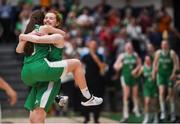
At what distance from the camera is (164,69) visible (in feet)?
59.2

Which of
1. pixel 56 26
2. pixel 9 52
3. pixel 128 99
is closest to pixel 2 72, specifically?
pixel 9 52

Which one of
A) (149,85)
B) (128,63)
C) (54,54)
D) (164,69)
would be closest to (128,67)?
(128,63)

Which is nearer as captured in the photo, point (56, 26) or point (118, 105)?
point (56, 26)

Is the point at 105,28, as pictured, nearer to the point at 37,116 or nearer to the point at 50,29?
the point at 50,29

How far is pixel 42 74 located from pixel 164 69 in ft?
30.4

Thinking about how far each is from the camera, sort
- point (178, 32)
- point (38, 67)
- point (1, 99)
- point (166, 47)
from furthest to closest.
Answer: point (178, 32) → point (1, 99) → point (166, 47) → point (38, 67)

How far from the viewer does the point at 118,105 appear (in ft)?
69.9

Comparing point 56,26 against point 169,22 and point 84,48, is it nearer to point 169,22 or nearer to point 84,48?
point 84,48

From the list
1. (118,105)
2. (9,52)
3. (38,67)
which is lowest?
(118,105)

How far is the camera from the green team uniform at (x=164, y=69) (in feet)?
59.0

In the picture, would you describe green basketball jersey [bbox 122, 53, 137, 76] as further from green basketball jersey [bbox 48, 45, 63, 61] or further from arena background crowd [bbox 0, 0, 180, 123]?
green basketball jersey [bbox 48, 45, 63, 61]

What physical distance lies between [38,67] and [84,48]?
1084 cm

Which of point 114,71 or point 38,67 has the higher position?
point 38,67

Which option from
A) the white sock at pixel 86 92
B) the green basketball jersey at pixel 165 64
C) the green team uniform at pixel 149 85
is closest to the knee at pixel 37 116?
the white sock at pixel 86 92
